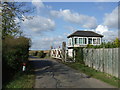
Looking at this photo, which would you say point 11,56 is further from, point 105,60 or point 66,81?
point 105,60

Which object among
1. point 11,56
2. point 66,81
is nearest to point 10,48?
point 11,56

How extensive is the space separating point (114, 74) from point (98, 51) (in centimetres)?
417

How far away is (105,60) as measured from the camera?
1373 cm

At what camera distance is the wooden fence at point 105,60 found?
462 inches

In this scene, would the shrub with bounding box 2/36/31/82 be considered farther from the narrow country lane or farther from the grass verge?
the narrow country lane

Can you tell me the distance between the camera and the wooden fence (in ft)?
38.5

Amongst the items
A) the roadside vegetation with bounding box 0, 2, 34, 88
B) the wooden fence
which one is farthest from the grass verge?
the wooden fence

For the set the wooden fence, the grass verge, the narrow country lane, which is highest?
the wooden fence

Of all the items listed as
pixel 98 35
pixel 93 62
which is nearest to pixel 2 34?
pixel 93 62

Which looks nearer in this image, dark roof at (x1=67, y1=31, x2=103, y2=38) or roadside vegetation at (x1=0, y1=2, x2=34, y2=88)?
roadside vegetation at (x1=0, y1=2, x2=34, y2=88)

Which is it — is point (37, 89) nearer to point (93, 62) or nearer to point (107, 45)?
point (107, 45)

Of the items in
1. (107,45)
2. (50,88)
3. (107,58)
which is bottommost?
(50,88)

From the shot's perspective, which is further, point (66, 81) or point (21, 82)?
point (66, 81)

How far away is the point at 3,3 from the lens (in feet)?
35.9
